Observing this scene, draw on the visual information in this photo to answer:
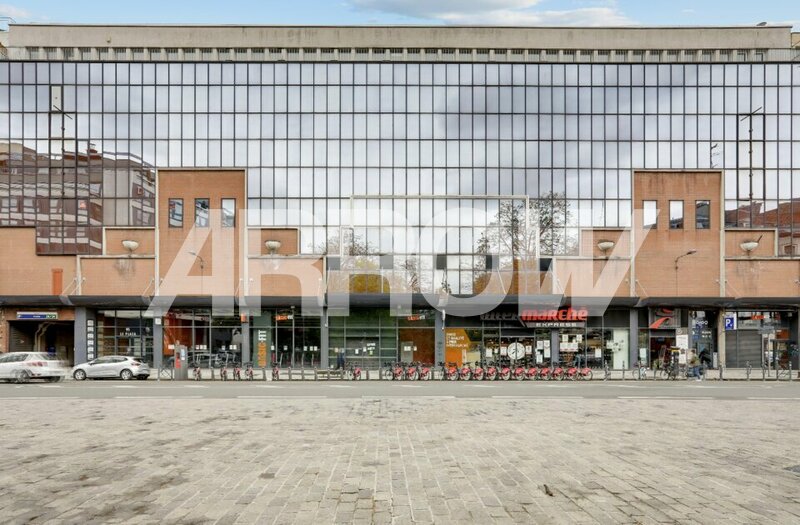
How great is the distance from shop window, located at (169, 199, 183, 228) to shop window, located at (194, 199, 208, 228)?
3.22 feet

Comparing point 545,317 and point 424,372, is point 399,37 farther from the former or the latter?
point 424,372

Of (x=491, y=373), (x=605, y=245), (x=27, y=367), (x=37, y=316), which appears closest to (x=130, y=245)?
(x=37, y=316)

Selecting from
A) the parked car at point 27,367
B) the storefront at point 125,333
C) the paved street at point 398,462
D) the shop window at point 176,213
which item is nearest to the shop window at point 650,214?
the paved street at point 398,462

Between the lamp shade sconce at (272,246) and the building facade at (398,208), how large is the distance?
0.51 ft

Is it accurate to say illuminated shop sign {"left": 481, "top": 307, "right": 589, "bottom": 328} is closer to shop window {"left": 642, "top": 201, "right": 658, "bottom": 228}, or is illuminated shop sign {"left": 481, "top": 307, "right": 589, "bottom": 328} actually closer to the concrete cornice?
shop window {"left": 642, "top": 201, "right": 658, "bottom": 228}

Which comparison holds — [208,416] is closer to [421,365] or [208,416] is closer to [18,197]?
[421,365]

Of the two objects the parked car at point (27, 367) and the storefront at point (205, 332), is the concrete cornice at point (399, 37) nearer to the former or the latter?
the storefront at point (205, 332)

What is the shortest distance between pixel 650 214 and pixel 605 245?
3913 mm

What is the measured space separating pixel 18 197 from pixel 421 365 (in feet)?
105

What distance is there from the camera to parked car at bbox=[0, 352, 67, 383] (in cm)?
2944

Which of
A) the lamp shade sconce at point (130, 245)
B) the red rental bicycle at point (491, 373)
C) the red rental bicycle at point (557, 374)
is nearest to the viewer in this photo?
the red rental bicycle at point (491, 373)

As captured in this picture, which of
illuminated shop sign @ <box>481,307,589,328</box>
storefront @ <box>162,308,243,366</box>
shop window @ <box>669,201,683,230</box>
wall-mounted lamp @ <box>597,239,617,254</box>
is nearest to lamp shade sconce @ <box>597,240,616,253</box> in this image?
wall-mounted lamp @ <box>597,239,617,254</box>

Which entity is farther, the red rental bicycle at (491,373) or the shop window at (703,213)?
the shop window at (703,213)

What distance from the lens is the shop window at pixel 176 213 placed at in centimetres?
4181
